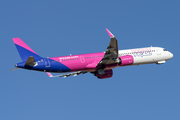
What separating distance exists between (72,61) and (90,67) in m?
3.56

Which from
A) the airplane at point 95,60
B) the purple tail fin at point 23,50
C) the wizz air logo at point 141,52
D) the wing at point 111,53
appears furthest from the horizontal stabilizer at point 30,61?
the wizz air logo at point 141,52

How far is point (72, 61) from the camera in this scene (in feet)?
Answer: 167

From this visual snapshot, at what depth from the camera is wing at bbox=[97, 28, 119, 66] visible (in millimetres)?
45159

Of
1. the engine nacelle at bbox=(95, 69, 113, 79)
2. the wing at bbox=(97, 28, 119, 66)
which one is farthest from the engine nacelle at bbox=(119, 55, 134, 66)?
the engine nacelle at bbox=(95, 69, 113, 79)

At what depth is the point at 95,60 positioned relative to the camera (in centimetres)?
5253

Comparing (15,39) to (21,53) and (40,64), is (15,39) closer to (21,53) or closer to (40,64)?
(21,53)

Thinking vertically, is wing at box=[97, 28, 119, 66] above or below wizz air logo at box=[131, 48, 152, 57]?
below

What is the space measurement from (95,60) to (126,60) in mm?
5828

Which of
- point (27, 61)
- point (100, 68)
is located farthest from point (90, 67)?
point (27, 61)

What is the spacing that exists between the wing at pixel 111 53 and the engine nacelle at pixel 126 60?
112 cm

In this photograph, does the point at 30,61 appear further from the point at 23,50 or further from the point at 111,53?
the point at 111,53

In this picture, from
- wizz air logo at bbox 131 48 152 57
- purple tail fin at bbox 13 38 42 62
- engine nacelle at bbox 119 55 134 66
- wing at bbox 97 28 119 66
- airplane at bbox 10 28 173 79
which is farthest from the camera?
wizz air logo at bbox 131 48 152 57

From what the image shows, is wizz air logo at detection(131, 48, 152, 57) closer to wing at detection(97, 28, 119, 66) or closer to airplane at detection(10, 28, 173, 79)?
airplane at detection(10, 28, 173, 79)

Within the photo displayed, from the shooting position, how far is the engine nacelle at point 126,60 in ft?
170
